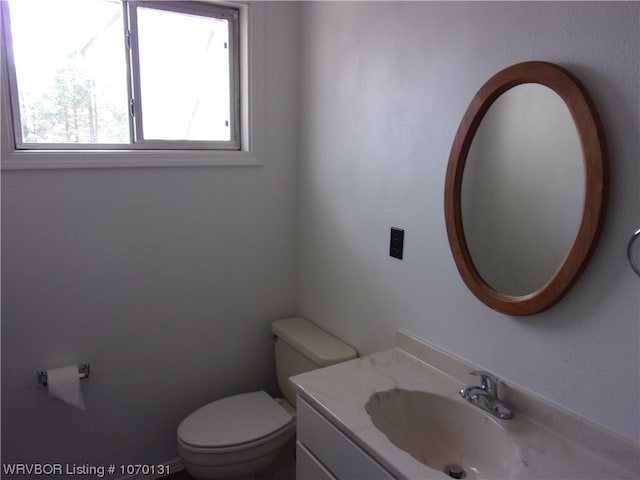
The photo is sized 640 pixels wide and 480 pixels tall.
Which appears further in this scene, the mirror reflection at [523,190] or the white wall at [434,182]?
the mirror reflection at [523,190]

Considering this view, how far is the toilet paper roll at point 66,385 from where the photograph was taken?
1.78 metres

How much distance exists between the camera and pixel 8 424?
180 cm

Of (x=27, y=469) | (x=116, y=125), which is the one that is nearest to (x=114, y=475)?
(x=27, y=469)

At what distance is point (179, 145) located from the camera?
2023 millimetres

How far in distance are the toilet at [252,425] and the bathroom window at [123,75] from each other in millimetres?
973

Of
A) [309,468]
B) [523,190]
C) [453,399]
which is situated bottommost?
[309,468]

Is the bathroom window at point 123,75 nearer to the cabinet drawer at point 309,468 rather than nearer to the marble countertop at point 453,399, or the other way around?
the marble countertop at point 453,399

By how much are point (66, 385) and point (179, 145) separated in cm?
105

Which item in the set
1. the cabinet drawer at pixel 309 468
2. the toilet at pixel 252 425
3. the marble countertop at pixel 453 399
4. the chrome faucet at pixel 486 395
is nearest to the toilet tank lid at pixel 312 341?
the toilet at pixel 252 425

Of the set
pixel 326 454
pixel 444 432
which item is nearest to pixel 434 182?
pixel 444 432

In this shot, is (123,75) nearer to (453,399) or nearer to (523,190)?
(523,190)

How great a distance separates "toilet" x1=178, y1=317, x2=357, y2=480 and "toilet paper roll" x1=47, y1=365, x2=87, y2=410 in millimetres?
412

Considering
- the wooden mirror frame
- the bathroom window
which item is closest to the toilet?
the wooden mirror frame

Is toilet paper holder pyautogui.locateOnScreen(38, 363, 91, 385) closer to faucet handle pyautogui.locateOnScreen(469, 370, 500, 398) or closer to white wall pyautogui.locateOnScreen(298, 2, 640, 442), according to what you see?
white wall pyautogui.locateOnScreen(298, 2, 640, 442)
